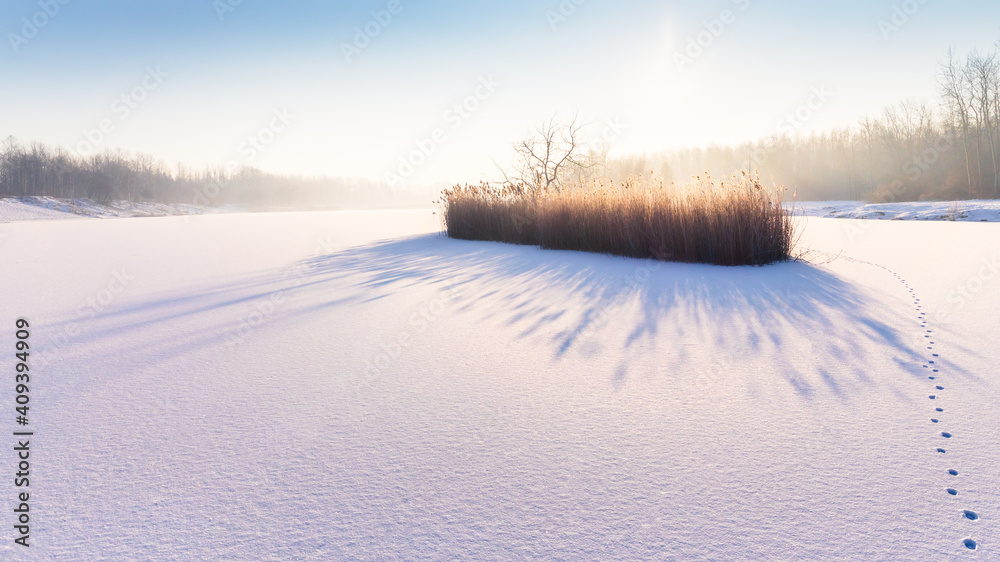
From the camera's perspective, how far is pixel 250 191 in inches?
2672

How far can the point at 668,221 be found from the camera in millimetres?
5848

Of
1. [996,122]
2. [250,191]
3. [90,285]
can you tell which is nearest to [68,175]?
[250,191]

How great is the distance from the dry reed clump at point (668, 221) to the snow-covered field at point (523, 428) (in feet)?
5.38

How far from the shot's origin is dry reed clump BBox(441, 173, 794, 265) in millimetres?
5324

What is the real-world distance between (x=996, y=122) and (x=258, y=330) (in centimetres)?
4040

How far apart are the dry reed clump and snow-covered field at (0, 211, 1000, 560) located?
5.38 ft

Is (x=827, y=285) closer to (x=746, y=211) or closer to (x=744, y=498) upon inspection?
(x=746, y=211)

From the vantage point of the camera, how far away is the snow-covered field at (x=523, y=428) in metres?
1.08

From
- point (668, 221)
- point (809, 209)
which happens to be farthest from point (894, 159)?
point (668, 221)

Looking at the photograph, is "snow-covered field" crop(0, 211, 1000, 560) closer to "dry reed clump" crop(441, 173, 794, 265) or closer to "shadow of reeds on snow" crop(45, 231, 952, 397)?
"shadow of reeds on snow" crop(45, 231, 952, 397)

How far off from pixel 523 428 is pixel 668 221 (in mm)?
4834

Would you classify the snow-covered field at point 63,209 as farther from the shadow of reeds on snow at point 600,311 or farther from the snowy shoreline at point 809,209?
the shadow of reeds on snow at point 600,311

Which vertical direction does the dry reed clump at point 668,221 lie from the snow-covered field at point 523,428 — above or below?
above

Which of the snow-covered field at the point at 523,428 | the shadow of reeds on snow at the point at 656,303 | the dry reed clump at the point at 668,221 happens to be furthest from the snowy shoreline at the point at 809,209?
the snow-covered field at the point at 523,428
